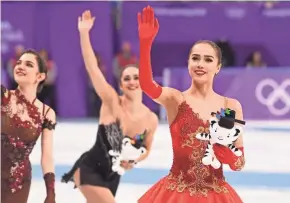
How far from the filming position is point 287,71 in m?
13.2

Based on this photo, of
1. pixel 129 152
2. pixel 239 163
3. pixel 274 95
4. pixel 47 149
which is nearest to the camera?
pixel 239 163

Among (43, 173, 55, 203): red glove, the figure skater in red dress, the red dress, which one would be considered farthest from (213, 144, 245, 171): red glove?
(43, 173, 55, 203): red glove

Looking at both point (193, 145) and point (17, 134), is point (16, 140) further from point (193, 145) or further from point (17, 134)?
point (193, 145)

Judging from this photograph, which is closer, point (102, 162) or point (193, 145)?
point (193, 145)

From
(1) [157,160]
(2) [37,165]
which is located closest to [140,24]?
(2) [37,165]

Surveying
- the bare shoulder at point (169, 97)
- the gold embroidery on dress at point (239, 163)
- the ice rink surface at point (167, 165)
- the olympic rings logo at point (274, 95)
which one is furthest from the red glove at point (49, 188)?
the olympic rings logo at point (274, 95)

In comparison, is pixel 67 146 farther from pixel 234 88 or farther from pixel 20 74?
pixel 20 74

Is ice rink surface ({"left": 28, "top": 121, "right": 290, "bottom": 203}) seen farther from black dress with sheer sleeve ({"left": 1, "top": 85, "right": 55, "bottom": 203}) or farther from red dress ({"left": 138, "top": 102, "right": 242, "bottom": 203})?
red dress ({"left": 138, "top": 102, "right": 242, "bottom": 203})

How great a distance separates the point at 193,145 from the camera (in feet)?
11.7

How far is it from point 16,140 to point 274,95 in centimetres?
1009

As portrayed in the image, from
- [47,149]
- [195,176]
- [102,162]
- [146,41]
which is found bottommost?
[102,162]

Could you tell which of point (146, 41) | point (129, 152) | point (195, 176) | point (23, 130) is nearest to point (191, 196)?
point (195, 176)

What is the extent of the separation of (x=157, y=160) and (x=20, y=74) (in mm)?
4915

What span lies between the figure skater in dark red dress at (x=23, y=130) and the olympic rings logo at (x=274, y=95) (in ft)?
31.7
